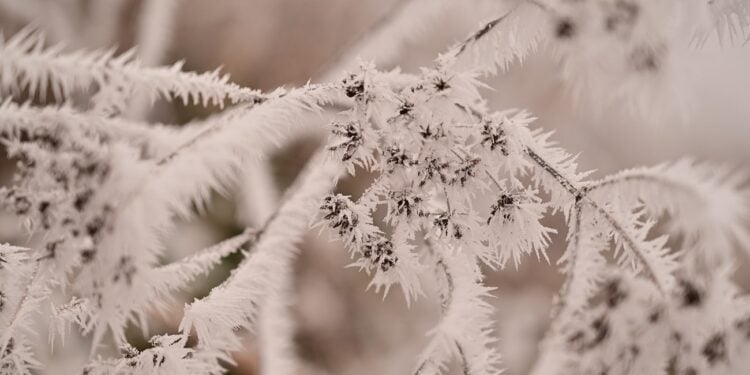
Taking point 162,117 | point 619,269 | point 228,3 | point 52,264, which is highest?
point 228,3

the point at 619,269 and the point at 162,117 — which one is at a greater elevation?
the point at 162,117

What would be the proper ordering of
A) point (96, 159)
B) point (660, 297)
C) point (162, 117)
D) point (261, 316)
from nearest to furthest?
point (96, 159) → point (660, 297) → point (261, 316) → point (162, 117)

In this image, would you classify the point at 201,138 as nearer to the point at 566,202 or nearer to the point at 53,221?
the point at 53,221

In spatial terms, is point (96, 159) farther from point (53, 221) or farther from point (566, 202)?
point (566, 202)

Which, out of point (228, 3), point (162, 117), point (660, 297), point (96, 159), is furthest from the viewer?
point (228, 3)

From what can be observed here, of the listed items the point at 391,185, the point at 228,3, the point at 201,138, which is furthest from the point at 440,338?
the point at 228,3

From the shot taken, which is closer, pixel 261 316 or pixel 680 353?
pixel 680 353

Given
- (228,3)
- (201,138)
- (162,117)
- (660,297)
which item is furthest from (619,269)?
(228,3)
